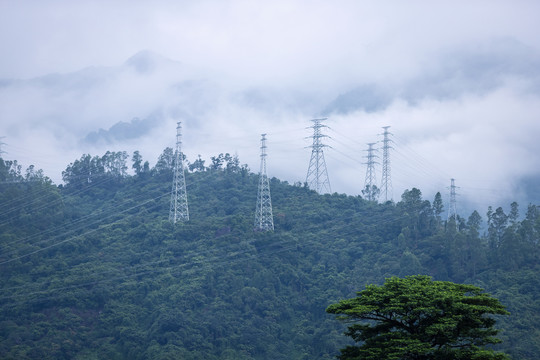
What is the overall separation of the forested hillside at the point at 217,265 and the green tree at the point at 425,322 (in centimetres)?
3468

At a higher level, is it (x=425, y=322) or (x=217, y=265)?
(x=217, y=265)

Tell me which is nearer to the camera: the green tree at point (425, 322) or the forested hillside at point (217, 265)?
the green tree at point (425, 322)

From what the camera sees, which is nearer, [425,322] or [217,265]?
[425,322]

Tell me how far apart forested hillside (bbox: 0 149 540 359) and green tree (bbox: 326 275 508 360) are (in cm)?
3468

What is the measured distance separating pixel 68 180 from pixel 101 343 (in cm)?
4156

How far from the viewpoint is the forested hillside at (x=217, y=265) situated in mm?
67500

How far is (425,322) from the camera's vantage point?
2964 cm

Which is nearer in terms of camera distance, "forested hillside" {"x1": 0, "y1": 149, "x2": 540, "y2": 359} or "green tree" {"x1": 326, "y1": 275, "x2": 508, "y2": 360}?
"green tree" {"x1": 326, "y1": 275, "x2": 508, "y2": 360}

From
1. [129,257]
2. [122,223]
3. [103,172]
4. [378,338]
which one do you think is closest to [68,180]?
[103,172]

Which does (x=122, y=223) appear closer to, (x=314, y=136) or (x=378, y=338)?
(x=314, y=136)

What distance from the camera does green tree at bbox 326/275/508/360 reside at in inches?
1109

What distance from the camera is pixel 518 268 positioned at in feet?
247

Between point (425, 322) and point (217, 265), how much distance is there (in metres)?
50.4

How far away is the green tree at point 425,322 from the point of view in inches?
1109
